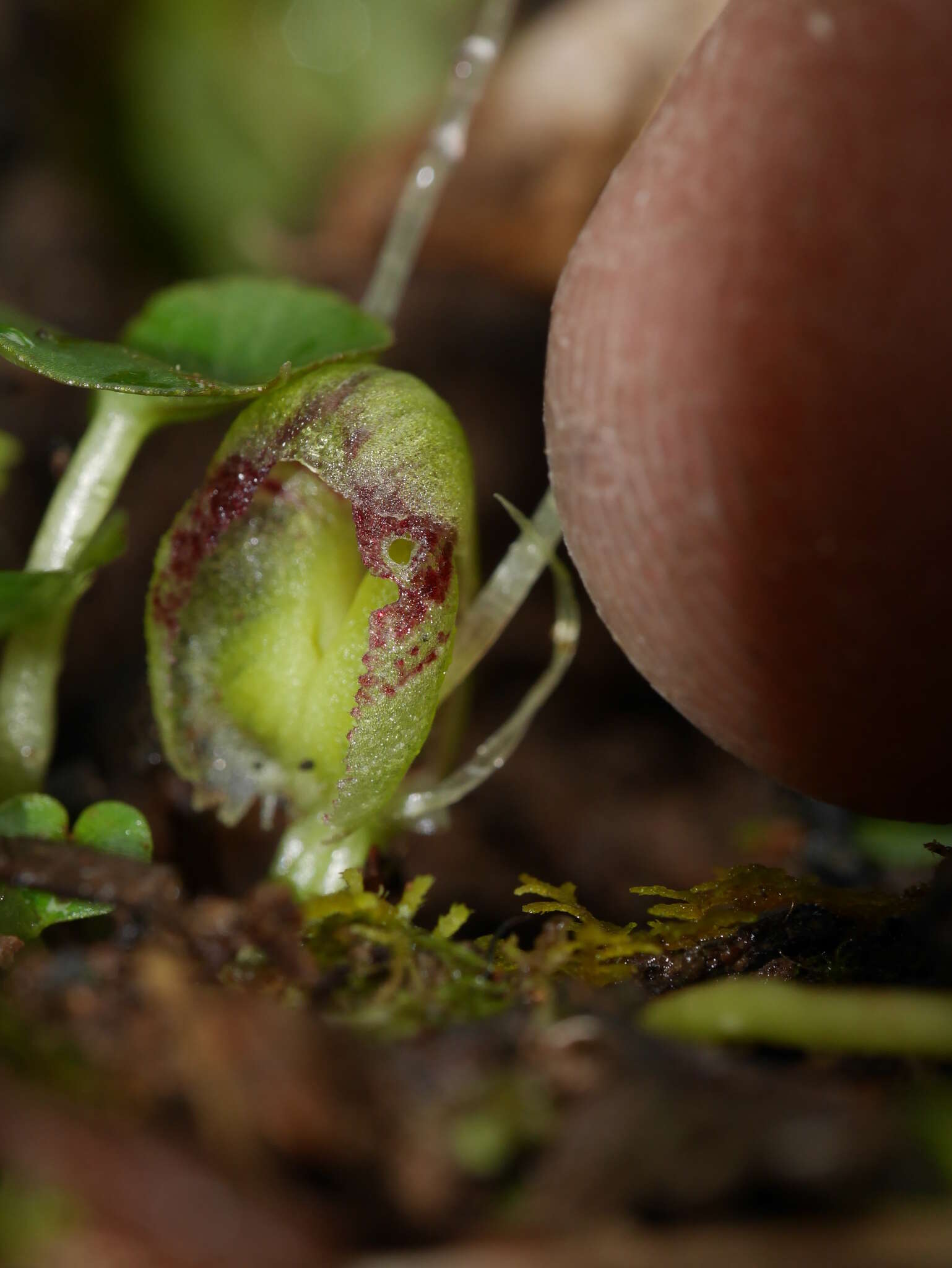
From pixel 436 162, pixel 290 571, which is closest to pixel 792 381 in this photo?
pixel 290 571

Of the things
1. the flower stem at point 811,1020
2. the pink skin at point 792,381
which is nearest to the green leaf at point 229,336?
the pink skin at point 792,381

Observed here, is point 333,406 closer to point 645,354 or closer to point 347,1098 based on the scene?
point 645,354

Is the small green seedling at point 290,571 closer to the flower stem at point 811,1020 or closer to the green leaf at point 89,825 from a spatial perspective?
the green leaf at point 89,825

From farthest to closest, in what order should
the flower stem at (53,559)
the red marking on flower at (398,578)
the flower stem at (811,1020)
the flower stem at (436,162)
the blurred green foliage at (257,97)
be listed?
the blurred green foliage at (257,97)
the flower stem at (436,162)
the flower stem at (53,559)
the red marking on flower at (398,578)
the flower stem at (811,1020)

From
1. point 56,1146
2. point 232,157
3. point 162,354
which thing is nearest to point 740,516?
point 56,1146

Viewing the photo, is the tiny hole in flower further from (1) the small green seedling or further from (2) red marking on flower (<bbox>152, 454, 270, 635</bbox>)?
(2) red marking on flower (<bbox>152, 454, 270, 635</bbox>)

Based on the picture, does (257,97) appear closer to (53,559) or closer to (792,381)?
(53,559)
